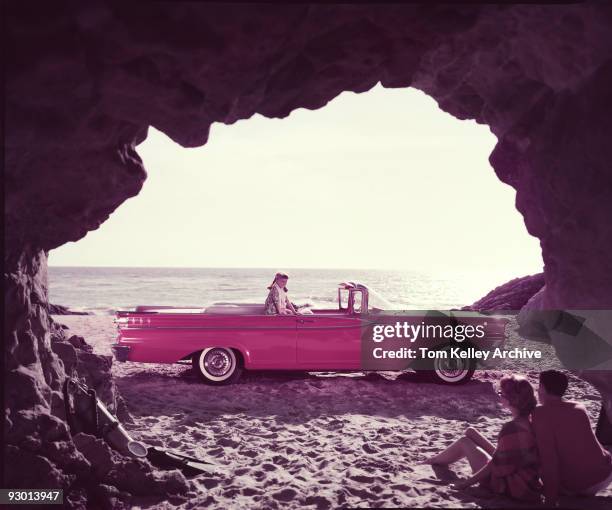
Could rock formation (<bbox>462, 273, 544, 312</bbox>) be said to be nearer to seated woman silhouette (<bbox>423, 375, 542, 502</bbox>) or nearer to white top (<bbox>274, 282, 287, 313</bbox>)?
white top (<bbox>274, 282, 287, 313</bbox>)

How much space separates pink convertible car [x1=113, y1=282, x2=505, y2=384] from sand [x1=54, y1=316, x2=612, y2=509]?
34 cm

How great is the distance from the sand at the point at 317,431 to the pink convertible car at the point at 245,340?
0.34 metres

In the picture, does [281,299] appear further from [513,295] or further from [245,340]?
[513,295]

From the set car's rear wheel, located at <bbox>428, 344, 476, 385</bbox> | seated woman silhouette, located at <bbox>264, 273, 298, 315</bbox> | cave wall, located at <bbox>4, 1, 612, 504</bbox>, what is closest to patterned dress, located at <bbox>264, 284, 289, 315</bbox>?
seated woman silhouette, located at <bbox>264, 273, 298, 315</bbox>

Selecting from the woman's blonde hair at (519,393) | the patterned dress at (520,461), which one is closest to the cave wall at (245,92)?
the woman's blonde hair at (519,393)

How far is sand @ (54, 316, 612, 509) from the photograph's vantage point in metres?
4.92

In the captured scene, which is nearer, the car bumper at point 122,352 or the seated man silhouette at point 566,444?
the seated man silhouette at point 566,444

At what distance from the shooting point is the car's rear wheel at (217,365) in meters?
8.70

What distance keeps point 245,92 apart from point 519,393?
304 centimetres

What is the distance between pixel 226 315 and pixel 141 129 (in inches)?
161

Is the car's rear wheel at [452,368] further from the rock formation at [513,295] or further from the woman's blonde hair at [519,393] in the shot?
the rock formation at [513,295]

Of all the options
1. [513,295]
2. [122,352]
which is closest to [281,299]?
[122,352]

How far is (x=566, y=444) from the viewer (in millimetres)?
4547

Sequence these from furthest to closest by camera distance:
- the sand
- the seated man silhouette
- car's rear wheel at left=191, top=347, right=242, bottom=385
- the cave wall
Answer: car's rear wheel at left=191, top=347, right=242, bottom=385 → the sand → the seated man silhouette → the cave wall
